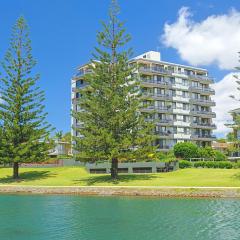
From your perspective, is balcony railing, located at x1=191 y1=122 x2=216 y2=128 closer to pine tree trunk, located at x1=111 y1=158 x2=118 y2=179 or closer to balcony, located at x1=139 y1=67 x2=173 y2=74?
balcony, located at x1=139 y1=67 x2=173 y2=74

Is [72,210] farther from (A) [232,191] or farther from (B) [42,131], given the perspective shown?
(B) [42,131]

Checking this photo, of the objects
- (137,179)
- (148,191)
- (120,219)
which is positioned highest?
(137,179)

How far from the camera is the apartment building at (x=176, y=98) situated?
94.8 m

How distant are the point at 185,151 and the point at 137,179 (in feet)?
87.9

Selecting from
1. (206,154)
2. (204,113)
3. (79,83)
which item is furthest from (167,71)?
(206,154)

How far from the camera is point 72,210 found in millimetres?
29578

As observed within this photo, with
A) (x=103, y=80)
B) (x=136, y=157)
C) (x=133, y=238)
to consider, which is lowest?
(x=133, y=238)

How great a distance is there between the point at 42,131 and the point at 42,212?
99.1 feet

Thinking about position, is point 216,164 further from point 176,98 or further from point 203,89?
point 203,89

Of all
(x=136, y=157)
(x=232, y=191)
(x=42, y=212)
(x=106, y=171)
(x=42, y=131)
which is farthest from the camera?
(x=106, y=171)

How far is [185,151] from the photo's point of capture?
74438mm

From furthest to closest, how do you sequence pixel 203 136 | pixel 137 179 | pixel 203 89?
pixel 203 89, pixel 203 136, pixel 137 179

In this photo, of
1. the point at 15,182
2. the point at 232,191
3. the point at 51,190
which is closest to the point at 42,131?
the point at 15,182

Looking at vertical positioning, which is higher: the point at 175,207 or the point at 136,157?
the point at 136,157
